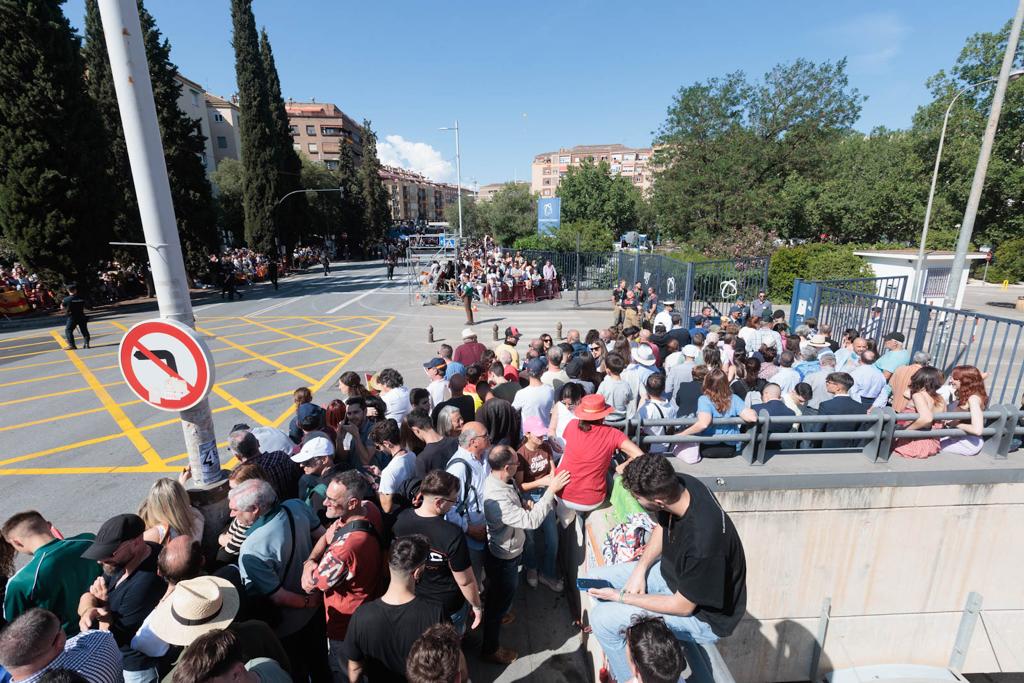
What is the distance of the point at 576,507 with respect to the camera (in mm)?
3814

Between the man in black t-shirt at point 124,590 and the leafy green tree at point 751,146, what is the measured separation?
98.5ft

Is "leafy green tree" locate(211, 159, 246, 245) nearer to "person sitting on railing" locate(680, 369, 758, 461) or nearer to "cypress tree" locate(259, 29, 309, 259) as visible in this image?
"cypress tree" locate(259, 29, 309, 259)

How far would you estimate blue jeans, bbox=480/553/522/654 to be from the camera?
11.9 feet

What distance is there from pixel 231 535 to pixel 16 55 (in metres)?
24.1

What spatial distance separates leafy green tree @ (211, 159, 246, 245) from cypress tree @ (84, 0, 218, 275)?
458 inches

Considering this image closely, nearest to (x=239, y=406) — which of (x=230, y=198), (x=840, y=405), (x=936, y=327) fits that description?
(x=840, y=405)

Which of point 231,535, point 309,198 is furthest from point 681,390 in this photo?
point 309,198

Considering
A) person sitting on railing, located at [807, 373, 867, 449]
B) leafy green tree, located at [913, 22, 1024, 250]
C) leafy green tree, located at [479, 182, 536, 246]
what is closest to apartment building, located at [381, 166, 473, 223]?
leafy green tree, located at [479, 182, 536, 246]

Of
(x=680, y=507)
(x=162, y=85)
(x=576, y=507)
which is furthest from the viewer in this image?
(x=162, y=85)

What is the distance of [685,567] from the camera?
7.71 ft

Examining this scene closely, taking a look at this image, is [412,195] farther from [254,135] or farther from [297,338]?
[297,338]

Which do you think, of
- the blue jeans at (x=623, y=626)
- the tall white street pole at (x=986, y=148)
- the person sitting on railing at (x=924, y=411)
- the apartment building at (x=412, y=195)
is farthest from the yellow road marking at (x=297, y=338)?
the apartment building at (x=412, y=195)

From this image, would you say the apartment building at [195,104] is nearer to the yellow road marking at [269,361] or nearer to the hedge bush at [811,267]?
the yellow road marking at [269,361]

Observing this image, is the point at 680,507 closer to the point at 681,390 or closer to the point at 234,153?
the point at 681,390
